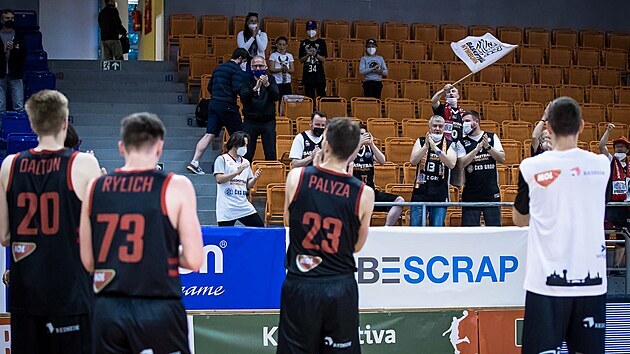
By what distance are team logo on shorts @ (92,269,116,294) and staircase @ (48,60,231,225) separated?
7.33m

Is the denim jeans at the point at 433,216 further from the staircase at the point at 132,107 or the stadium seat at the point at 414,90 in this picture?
the stadium seat at the point at 414,90

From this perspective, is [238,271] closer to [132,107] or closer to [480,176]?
[480,176]

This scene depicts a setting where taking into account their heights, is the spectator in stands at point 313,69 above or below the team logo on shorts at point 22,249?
above

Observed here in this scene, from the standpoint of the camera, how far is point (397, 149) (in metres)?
13.6

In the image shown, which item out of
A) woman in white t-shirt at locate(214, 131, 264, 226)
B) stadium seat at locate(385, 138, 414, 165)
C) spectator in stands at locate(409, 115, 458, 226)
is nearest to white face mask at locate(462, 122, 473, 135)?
spectator in stands at locate(409, 115, 458, 226)

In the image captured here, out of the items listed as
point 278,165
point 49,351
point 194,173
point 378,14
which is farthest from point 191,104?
point 49,351

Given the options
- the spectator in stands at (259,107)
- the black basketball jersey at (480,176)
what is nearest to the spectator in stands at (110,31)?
the spectator in stands at (259,107)

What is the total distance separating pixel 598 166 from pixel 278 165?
273 inches

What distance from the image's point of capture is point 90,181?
5.19 m

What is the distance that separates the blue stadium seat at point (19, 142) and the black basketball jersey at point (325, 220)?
21.3ft

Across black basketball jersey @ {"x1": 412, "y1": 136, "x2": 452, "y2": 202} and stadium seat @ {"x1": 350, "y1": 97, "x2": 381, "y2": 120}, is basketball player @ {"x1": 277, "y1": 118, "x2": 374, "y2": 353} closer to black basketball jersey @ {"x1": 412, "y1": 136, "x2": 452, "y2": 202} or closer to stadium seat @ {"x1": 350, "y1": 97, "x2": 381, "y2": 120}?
black basketball jersey @ {"x1": 412, "y1": 136, "x2": 452, "y2": 202}

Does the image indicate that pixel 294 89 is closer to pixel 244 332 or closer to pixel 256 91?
pixel 256 91

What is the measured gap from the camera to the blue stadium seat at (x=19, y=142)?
11477mm

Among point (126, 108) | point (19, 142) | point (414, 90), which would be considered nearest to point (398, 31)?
point (414, 90)
